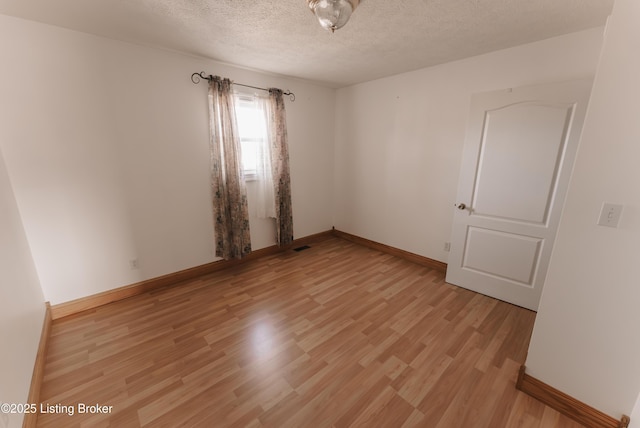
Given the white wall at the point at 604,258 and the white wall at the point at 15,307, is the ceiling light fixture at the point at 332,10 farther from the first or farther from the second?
the white wall at the point at 15,307

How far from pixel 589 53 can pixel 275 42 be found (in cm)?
259

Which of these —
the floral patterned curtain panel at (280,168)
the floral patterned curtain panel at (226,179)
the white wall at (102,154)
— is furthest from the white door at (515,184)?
the white wall at (102,154)

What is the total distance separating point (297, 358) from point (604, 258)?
1875 mm

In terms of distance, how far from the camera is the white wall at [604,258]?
1.17 meters

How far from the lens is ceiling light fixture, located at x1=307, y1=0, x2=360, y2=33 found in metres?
1.49

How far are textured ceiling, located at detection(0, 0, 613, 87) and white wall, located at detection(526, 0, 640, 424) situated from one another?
2.86ft

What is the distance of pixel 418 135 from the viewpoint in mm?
3193

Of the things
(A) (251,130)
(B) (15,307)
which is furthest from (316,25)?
(B) (15,307)

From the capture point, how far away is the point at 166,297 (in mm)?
2609

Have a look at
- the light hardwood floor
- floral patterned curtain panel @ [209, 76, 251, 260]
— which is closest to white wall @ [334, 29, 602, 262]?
the light hardwood floor

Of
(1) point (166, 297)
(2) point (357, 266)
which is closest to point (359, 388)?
(2) point (357, 266)

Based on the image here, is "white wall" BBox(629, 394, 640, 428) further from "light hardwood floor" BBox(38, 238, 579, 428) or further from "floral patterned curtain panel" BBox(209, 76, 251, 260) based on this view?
"floral patterned curtain panel" BBox(209, 76, 251, 260)

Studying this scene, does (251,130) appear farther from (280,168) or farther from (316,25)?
(316,25)

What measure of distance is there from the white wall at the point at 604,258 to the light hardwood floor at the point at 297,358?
0.32m
